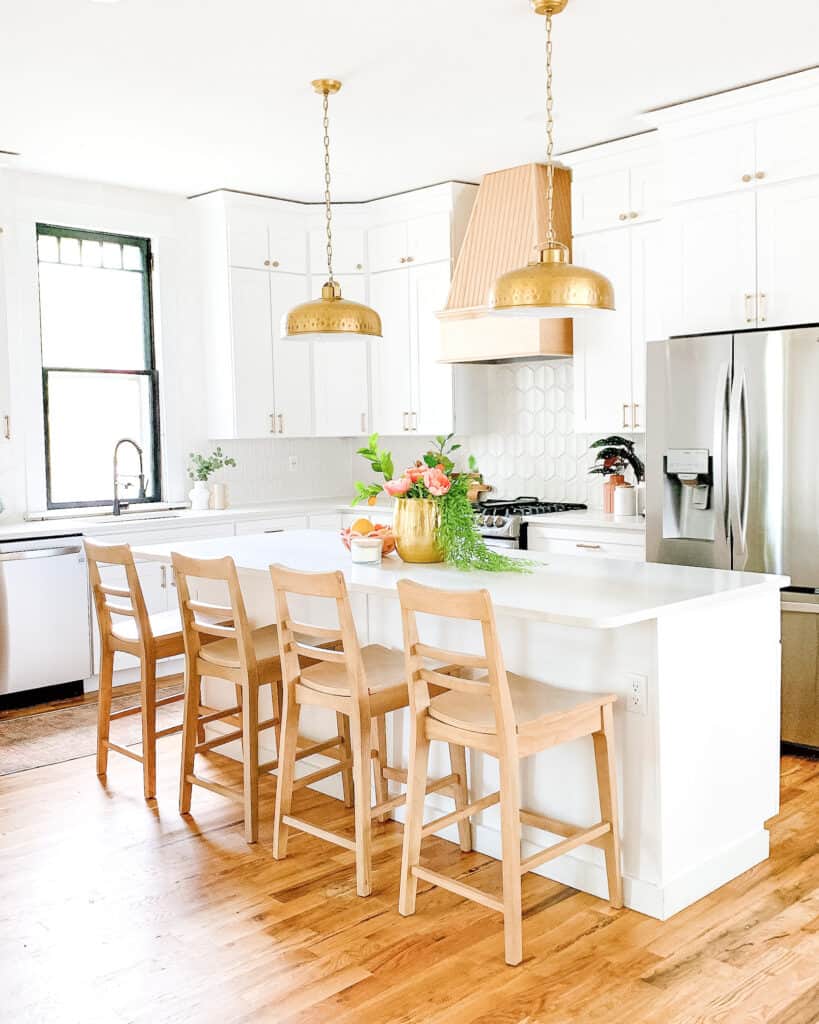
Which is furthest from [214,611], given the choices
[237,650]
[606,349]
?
[606,349]

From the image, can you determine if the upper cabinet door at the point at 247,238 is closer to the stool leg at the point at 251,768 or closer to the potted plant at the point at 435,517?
the potted plant at the point at 435,517

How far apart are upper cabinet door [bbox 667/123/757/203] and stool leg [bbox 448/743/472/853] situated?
9.40 feet

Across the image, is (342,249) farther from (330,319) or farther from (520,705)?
(520,705)

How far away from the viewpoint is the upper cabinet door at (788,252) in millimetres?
4316

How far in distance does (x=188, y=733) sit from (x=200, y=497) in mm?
2808

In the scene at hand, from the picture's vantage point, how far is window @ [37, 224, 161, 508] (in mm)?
5957

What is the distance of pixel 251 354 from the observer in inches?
251

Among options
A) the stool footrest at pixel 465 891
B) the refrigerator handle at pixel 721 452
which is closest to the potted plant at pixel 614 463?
the refrigerator handle at pixel 721 452

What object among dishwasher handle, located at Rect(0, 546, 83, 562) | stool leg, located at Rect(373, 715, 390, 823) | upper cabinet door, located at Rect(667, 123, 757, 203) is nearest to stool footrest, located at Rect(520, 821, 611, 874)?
stool leg, located at Rect(373, 715, 390, 823)

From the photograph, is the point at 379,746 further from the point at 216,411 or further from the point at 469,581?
the point at 216,411

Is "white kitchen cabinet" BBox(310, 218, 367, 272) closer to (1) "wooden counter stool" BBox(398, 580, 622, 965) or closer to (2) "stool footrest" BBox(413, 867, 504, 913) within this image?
(1) "wooden counter stool" BBox(398, 580, 622, 965)

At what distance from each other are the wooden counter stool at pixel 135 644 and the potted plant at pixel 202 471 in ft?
7.02

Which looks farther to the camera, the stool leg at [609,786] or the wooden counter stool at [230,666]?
the wooden counter stool at [230,666]

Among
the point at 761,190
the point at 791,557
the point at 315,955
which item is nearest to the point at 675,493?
the point at 791,557
